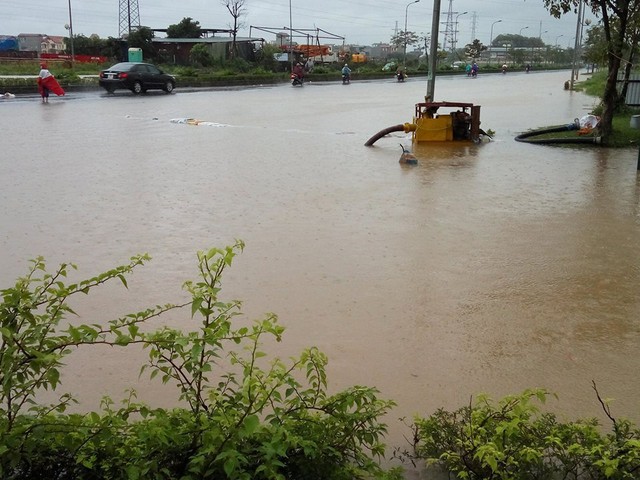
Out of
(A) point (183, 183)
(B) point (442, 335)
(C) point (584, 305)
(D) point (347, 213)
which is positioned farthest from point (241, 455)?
(A) point (183, 183)

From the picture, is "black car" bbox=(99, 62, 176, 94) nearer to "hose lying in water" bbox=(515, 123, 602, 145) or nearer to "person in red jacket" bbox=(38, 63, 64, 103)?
"person in red jacket" bbox=(38, 63, 64, 103)

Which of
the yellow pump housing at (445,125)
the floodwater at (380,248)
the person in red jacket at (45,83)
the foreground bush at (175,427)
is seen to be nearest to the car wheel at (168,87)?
the person in red jacket at (45,83)

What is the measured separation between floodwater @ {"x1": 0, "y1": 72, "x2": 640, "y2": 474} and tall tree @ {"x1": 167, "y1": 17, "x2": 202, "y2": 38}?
164ft

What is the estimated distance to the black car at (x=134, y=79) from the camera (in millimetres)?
29297

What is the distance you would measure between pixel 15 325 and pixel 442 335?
2.89m

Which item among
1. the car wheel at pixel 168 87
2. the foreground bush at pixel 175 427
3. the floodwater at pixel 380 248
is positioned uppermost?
the car wheel at pixel 168 87

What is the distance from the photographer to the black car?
96.1 ft

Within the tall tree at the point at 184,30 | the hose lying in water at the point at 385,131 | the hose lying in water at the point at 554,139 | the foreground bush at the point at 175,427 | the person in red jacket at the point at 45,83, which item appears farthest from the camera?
the tall tree at the point at 184,30

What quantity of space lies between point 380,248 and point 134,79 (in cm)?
2531

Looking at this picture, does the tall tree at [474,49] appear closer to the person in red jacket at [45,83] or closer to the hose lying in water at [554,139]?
the person in red jacket at [45,83]

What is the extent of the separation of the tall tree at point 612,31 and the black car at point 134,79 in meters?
18.9

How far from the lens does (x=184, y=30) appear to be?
61.6m

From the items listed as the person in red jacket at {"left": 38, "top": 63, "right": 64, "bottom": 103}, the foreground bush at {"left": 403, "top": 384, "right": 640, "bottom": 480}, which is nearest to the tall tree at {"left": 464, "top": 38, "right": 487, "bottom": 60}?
the person in red jacket at {"left": 38, "top": 63, "right": 64, "bottom": 103}

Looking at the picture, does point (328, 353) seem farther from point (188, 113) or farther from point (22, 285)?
point (188, 113)
